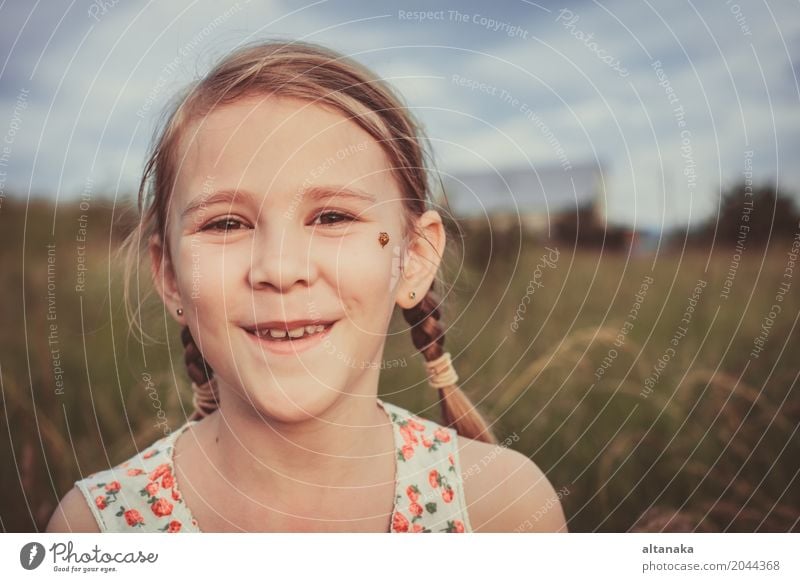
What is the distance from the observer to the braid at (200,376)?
1323 millimetres

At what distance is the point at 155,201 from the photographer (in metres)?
1.28

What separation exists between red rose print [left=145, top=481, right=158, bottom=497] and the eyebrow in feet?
1.33

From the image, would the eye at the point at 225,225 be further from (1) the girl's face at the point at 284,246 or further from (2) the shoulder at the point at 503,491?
(2) the shoulder at the point at 503,491

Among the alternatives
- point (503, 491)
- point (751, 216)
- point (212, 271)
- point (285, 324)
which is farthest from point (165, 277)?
point (751, 216)

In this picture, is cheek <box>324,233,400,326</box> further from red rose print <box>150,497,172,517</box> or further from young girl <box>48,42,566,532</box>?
red rose print <box>150,497,172,517</box>

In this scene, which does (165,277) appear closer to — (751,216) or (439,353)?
(439,353)

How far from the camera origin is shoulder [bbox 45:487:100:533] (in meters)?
1.27

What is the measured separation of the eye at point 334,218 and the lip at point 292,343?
14 cm

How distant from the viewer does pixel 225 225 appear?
3.89ft

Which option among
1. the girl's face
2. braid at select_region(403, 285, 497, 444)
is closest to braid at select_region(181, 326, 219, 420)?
the girl's face

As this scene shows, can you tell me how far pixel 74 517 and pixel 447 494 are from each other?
0.56 m

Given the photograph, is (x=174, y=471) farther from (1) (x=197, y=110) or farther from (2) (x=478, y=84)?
(2) (x=478, y=84)
